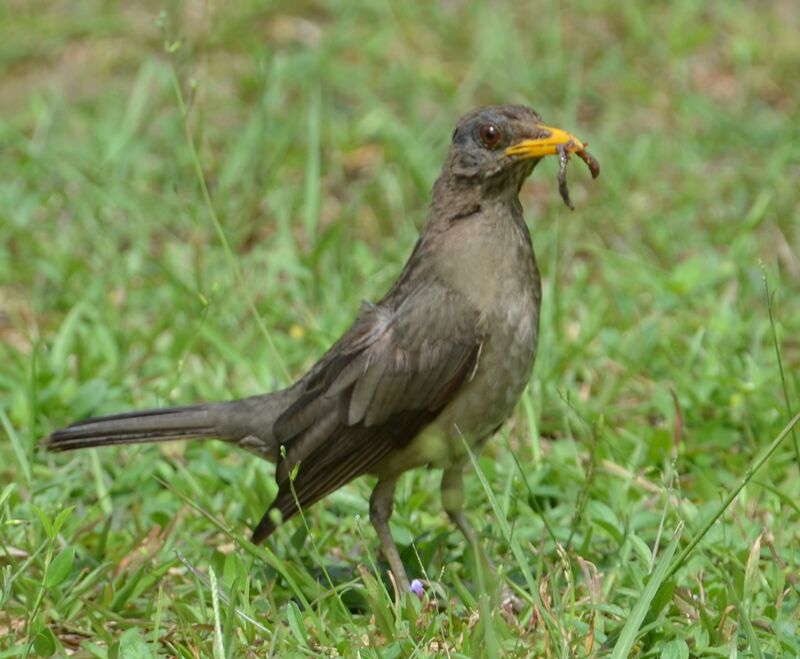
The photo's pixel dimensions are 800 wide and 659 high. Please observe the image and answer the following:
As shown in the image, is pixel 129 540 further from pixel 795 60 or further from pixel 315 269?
pixel 795 60

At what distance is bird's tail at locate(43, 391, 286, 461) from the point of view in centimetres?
536

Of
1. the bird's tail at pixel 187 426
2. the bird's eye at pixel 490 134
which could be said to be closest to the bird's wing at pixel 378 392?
the bird's tail at pixel 187 426

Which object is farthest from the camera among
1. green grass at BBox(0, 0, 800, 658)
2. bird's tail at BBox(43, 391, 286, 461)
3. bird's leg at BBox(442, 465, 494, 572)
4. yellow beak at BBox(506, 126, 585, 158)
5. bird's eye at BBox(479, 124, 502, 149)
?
bird's tail at BBox(43, 391, 286, 461)

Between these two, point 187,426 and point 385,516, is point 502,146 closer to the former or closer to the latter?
point 385,516

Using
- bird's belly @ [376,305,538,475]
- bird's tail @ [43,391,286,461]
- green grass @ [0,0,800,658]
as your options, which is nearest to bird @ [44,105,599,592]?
bird's belly @ [376,305,538,475]

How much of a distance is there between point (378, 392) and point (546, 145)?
3.28 feet

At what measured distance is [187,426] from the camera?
5.42 m

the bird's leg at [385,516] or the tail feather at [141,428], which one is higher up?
the tail feather at [141,428]

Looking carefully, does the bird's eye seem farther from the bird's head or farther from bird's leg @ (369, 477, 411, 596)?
bird's leg @ (369, 477, 411, 596)

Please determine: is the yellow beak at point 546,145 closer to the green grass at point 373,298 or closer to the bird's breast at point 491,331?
the bird's breast at point 491,331

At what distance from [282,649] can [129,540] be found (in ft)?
3.95

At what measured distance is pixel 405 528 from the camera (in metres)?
5.38

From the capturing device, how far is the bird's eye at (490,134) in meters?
5.02

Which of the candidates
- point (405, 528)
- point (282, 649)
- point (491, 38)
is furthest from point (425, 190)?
point (282, 649)
